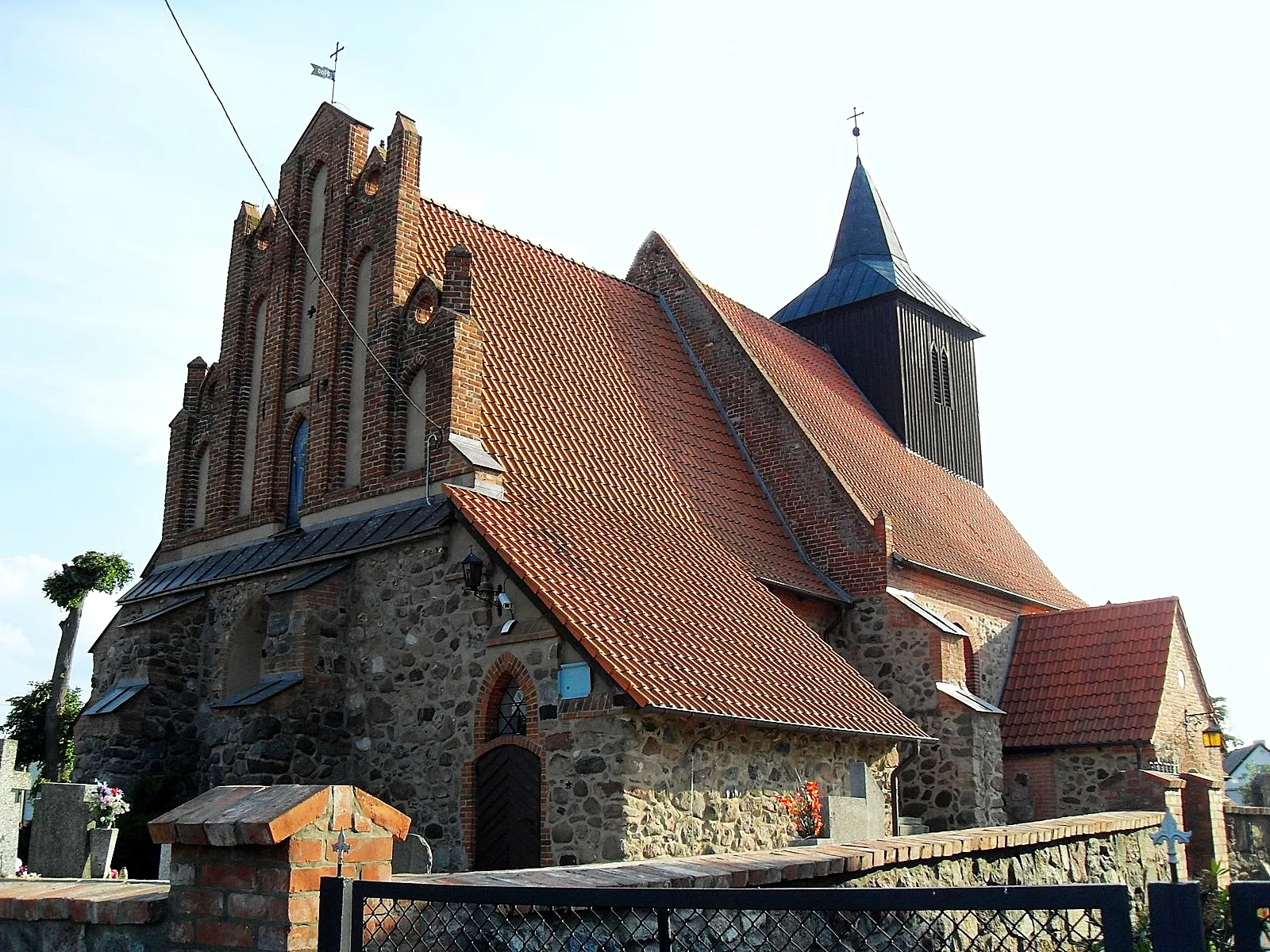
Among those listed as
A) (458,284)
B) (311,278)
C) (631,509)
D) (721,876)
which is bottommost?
(721,876)

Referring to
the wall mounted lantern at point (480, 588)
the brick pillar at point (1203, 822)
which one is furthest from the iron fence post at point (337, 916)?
the brick pillar at point (1203, 822)

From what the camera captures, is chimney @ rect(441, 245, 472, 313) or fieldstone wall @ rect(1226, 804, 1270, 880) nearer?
chimney @ rect(441, 245, 472, 313)

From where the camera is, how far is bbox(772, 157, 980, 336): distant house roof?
980 inches

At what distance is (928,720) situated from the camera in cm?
1606

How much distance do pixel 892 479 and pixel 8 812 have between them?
1450 cm

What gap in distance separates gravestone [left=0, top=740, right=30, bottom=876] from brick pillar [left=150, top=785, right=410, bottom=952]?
7377mm

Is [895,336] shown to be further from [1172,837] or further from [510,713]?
[1172,837]

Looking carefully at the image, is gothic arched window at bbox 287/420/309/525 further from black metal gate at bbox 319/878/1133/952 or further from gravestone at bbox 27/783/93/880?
black metal gate at bbox 319/878/1133/952

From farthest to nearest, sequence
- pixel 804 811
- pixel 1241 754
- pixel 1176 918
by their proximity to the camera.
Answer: pixel 1241 754 → pixel 804 811 → pixel 1176 918

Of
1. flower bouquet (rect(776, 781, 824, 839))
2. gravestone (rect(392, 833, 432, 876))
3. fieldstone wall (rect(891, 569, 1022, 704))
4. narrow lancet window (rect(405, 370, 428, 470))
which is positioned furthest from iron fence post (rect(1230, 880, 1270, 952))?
fieldstone wall (rect(891, 569, 1022, 704))

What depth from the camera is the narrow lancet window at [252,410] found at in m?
15.1

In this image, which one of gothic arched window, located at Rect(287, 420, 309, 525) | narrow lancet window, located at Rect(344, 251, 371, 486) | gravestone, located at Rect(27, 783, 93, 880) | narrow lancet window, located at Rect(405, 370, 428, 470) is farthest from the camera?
gothic arched window, located at Rect(287, 420, 309, 525)

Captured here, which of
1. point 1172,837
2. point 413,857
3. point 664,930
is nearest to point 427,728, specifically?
point 413,857

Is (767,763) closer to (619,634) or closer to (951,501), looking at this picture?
(619,634)
